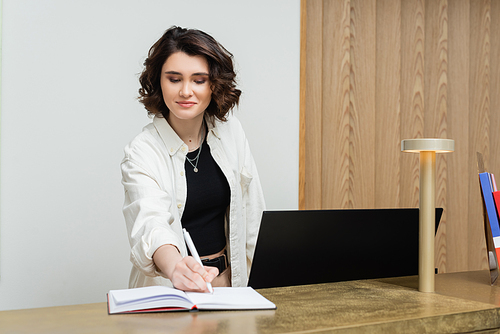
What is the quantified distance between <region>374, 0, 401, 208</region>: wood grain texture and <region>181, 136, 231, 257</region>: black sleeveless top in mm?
1276

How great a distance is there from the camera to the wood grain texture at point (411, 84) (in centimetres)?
255

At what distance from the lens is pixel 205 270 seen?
0.92 meters

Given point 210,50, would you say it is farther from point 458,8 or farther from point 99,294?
point 458,8

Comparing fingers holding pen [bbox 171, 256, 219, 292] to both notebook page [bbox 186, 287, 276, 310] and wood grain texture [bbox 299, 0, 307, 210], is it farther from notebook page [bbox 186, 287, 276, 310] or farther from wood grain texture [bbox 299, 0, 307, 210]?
wood grain texture [bbox 299, 0, 307, 210]

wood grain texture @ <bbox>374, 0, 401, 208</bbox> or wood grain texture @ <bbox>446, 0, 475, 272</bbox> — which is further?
wood grain texture @ <bbox>446, 0, 475, 272</bbox>

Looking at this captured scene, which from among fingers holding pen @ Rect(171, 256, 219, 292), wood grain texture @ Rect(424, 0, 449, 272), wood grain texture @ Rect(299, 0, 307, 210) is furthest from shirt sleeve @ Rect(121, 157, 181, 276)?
wood grain texture @ Rect(424, 0, 449, 272)

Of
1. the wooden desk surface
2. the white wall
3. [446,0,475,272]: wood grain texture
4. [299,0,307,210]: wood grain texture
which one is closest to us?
the wooden desk surface

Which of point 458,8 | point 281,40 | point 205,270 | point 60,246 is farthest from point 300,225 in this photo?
point 458,8

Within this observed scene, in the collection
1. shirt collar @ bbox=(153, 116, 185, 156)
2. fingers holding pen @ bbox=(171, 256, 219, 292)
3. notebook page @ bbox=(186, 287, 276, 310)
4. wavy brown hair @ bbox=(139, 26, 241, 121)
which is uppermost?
wavy brown hair @ bbox=(139, 26, 241, 121)

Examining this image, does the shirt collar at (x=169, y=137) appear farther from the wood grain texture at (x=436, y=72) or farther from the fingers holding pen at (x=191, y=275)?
the wood grain texture at (x=436, y=72)

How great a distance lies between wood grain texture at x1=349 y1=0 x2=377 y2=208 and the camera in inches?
96.3

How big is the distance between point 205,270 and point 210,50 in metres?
0.72

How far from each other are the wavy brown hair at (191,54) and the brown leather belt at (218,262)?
489 millimetres

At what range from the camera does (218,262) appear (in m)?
1.47
